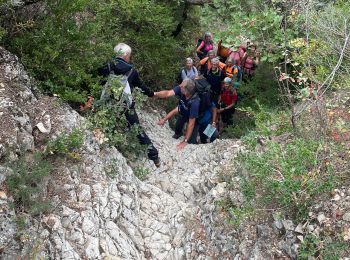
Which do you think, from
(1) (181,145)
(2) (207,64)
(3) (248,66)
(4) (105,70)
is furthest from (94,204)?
(3) (248,66)

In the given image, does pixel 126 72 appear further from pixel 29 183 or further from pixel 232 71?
pixel 232 71

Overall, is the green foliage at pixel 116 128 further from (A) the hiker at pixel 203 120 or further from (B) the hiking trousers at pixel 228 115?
(B) the hiking trousers at pixel 228 115

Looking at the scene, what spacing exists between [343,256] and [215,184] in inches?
98.1

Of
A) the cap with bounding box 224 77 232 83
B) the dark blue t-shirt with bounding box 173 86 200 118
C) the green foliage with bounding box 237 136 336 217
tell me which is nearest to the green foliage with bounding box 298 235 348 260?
the green foliage with bounding box 237 136 336 217

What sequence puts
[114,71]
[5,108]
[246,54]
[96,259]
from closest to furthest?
[96,259] → [5,108] → [114,71] → [246,54]

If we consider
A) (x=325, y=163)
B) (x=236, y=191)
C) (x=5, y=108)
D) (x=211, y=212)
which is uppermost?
(x=325, y=163)

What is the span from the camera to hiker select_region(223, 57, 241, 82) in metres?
9.00

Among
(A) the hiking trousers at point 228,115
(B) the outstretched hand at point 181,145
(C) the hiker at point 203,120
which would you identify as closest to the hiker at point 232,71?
(A) the hiking trousers at point 228,115

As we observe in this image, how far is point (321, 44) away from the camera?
609cm

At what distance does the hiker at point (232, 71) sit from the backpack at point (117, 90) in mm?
3257

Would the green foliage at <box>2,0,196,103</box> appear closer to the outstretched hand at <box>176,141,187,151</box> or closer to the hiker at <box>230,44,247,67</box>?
the outstretched hand at <box>176,141,187,151</box>

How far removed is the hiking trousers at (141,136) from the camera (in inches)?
263

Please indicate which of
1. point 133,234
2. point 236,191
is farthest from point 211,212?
point 133,234

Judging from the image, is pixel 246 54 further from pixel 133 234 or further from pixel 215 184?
pixel 133 234
